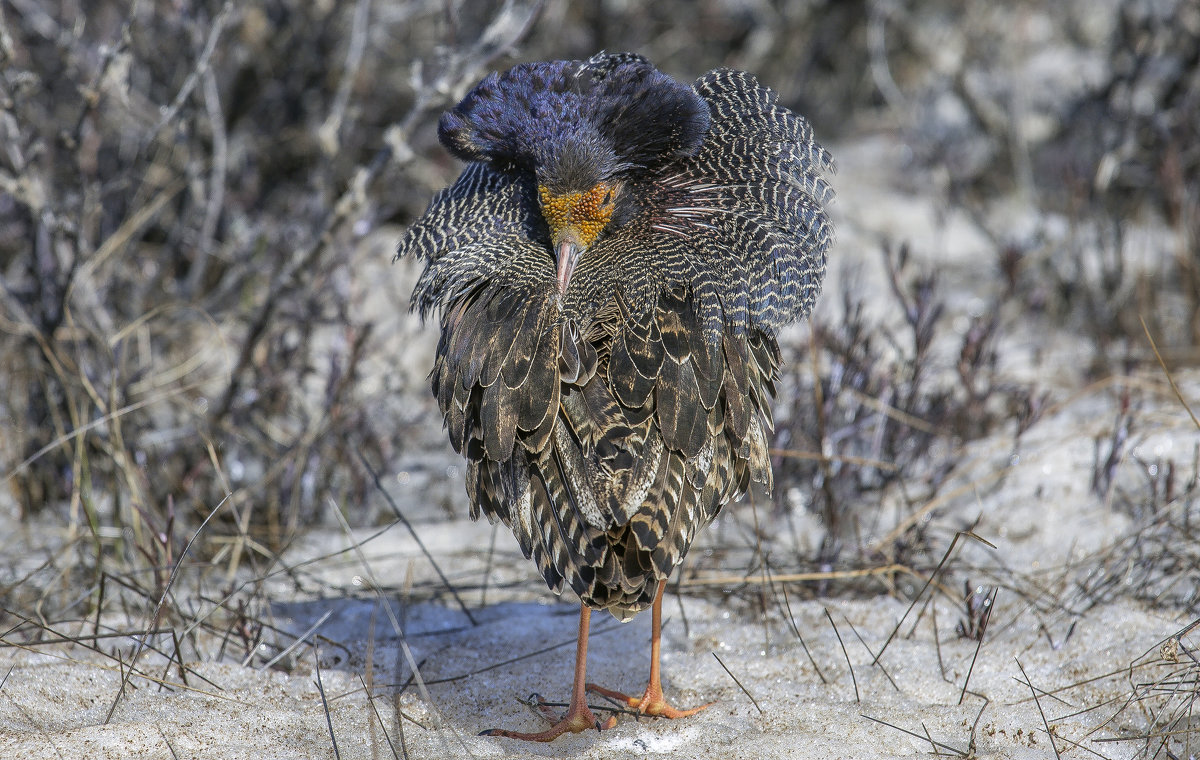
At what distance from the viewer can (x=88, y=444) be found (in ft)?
13.5

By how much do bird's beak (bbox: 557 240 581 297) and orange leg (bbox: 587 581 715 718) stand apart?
0.91 meters

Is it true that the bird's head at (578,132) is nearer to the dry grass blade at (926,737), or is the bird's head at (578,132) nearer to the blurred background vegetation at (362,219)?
the blurred background vegetation at (362,219)

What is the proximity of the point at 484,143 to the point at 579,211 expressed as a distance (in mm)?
472

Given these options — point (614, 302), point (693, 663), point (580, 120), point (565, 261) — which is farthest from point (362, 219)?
point (693, 663)

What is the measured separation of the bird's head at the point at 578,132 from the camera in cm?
301

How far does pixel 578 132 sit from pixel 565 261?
1.23 ft

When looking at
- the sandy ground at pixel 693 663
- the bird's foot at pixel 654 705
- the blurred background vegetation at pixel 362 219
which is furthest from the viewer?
the blurred background vegetation at pixel 362 219

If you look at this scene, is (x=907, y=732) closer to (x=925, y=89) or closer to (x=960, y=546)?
(x=960, y=546)

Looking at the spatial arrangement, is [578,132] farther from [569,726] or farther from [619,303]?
[569,726]

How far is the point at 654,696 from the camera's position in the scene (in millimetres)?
3031

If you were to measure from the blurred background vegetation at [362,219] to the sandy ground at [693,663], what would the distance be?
0.98 ft

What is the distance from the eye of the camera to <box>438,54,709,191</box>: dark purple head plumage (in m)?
3.01

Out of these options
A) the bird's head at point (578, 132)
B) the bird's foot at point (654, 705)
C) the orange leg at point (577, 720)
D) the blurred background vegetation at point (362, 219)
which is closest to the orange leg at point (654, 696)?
the bird's foot at point (654, 705)

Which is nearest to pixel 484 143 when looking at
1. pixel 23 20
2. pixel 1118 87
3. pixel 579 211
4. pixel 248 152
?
pixel 579 211
